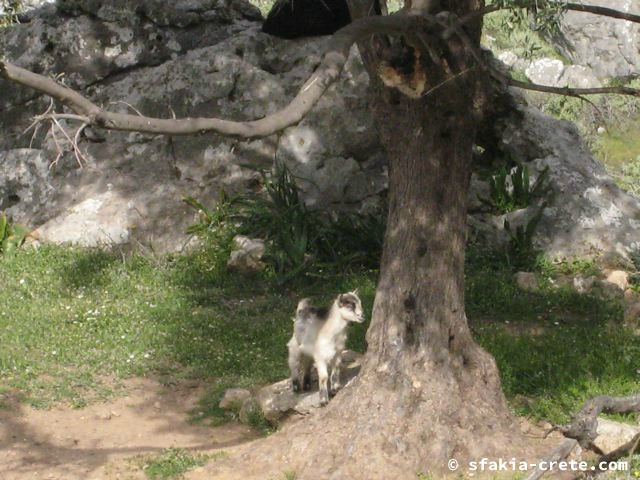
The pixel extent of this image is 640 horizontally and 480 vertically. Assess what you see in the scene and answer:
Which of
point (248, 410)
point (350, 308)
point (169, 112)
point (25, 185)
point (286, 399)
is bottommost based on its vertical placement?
point (248, 410)

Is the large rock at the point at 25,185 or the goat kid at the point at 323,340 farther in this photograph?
the large rock at the point at 25,185

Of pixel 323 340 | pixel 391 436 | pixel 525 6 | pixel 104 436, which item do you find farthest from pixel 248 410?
pixel 525 6

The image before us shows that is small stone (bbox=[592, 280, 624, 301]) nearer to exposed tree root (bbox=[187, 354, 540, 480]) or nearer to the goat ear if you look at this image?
exposed tree root (bbox=[187, 354, 540, 480])

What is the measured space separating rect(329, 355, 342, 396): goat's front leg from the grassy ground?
3.58 ft

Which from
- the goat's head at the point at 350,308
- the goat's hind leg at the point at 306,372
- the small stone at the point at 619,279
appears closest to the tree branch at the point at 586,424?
the goat's head at the point at 350,308

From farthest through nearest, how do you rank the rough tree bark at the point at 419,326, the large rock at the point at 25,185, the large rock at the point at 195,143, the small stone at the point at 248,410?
the large rock at the point at 25,185 → the large rock at the point at 195,143 → the small stone at the point at 248,410 → the rough tree bark at the point at 419,326

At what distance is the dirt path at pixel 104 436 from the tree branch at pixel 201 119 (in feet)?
9.71

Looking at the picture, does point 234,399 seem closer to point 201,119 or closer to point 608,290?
point 201,119

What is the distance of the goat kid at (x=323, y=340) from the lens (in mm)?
7523

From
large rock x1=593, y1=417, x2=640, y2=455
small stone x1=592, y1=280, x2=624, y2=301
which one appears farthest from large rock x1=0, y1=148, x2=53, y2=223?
large rock x1=593, y1=417, x2=640, y2=455

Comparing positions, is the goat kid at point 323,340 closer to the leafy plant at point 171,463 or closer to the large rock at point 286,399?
the large rock at point 286,399

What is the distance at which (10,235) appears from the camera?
11953mm

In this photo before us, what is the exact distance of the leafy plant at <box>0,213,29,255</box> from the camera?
1173 centimetres

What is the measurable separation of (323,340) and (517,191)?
530 cm
